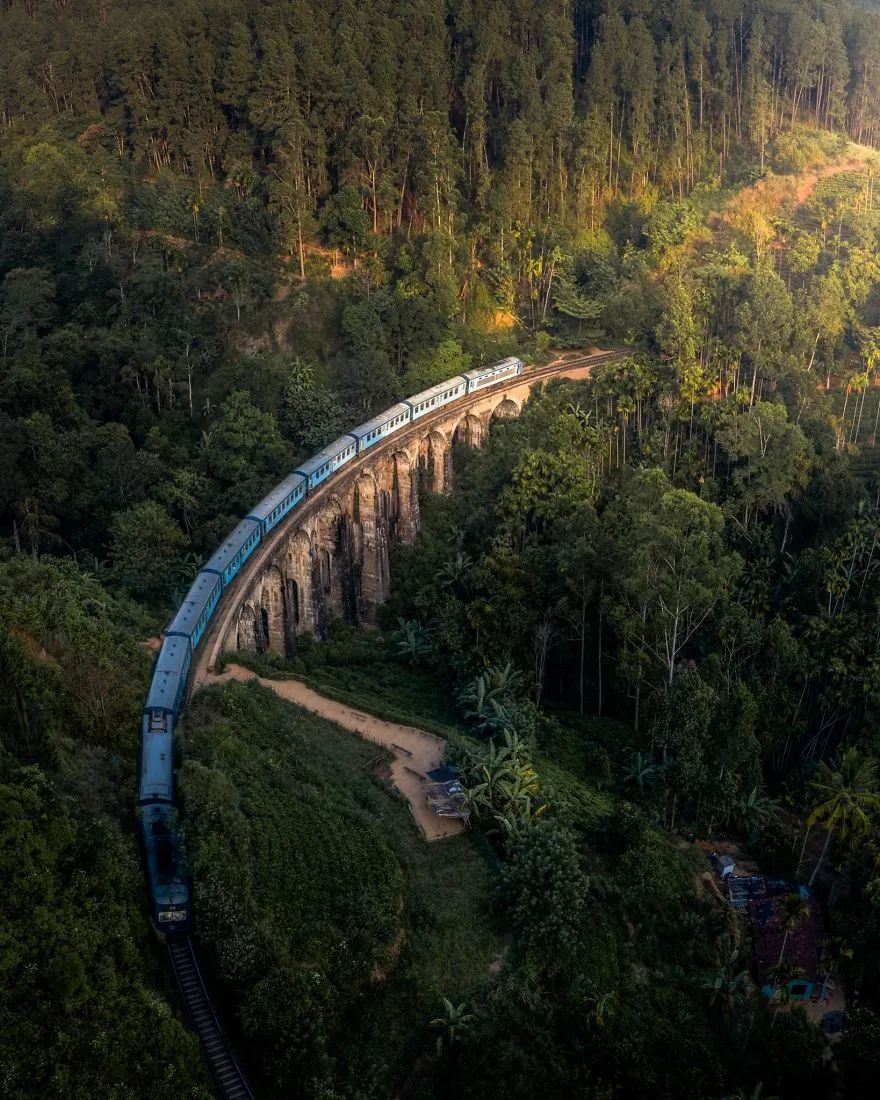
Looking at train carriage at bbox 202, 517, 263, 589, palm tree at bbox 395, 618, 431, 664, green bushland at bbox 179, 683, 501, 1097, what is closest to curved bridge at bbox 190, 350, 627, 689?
train carriage at bbox 202, 517, 263, 589

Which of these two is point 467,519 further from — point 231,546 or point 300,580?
point 231,546

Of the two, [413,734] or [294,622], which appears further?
[294,622]

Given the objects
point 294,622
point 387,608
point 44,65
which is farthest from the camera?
point 44,65

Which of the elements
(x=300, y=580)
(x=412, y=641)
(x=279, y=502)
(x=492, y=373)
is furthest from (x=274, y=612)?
(x=492, y=373)

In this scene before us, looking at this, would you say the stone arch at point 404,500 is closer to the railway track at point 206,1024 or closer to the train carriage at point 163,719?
the train carriage at point 163,719

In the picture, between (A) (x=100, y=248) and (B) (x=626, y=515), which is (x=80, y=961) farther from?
(A) (x=100, y=248)

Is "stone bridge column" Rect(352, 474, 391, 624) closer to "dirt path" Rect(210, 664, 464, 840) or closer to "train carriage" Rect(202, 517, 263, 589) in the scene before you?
"train carriage" Rect(202, 517, 263, 589)

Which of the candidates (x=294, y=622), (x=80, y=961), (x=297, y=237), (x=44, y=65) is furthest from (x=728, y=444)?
(x=44, y=65)
